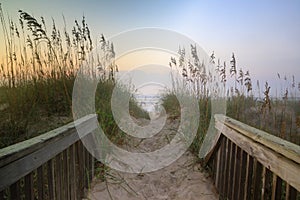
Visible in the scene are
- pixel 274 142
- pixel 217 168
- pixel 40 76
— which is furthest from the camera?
pixel 40 76

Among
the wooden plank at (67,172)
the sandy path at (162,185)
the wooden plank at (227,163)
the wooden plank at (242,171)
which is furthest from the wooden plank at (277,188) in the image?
the wooden plank at (67,172)

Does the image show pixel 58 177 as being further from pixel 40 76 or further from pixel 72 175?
pixel 40 76

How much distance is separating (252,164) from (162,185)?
4.75 feet

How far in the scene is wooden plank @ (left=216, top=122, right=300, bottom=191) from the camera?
3.87ft

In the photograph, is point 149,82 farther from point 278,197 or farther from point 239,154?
point 278,197

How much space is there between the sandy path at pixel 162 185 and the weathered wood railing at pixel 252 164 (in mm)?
207

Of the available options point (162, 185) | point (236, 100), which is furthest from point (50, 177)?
point (236, 100)

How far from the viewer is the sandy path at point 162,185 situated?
2666 mm

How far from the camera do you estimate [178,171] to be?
337cm

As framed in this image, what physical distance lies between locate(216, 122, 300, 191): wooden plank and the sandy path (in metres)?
1.05

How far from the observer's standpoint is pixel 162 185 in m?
3.02

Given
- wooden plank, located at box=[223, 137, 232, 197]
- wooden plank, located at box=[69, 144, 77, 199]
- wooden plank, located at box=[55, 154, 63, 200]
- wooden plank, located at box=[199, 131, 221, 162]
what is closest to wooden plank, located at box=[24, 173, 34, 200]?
wooden plank, located at box=[55, 154, 63, 200]

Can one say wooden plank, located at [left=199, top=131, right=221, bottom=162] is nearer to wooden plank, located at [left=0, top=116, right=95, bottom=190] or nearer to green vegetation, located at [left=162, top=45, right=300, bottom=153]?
green vegetation, located at [left=162, top=45, right=300, bottom=153]

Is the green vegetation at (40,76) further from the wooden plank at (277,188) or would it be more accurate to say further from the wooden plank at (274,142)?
the wooden plank at (277,188)
